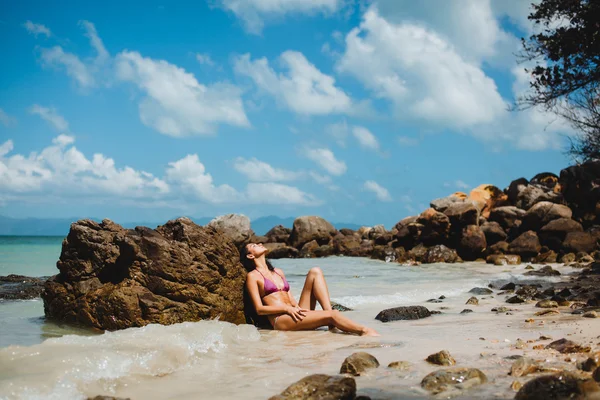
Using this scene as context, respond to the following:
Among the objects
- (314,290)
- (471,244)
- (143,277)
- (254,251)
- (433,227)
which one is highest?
(433,227)

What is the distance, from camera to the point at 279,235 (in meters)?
33.5

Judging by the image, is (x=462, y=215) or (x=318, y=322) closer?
(x=318, y=322)

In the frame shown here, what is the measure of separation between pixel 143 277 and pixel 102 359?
2.48m

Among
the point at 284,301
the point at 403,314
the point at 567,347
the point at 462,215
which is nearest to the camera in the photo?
the point at 567,347

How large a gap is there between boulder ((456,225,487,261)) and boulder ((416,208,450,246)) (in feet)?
3.07

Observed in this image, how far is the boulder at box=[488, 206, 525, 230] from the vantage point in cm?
2469

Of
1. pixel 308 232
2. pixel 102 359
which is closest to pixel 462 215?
pixel 308 232

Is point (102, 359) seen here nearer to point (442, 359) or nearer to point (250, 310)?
point (442, 359)

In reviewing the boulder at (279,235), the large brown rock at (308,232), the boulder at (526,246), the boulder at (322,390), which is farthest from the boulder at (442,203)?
the boulder at (322,390)

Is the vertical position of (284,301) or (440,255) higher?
(440,255)

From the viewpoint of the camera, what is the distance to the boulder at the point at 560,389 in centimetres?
323

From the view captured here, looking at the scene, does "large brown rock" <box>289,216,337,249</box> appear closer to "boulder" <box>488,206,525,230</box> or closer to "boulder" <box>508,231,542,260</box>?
"boulder" <box>488,206,525,230</box>

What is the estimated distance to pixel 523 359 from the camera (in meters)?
4.33

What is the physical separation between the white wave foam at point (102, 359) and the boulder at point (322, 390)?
1.58 m
